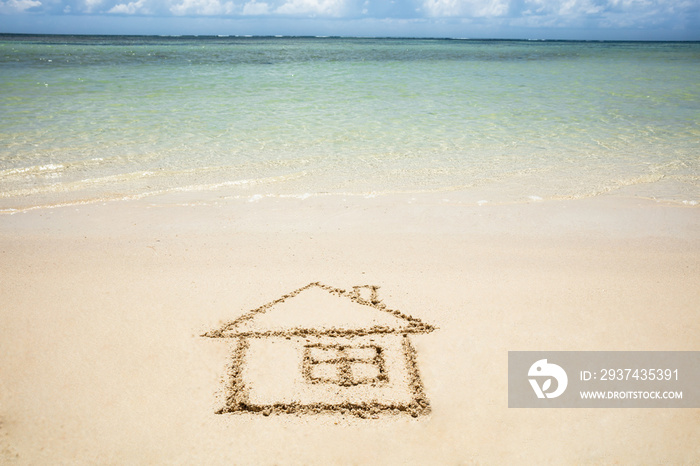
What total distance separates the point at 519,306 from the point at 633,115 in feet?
25.3

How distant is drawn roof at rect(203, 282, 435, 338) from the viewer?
250 cm

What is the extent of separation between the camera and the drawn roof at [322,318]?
2496mm

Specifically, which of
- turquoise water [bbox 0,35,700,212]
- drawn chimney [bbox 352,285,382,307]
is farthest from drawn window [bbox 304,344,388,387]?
turquoise water [bbox 0,35,700,212]

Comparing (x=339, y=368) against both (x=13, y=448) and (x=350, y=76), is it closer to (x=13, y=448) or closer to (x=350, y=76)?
(x=13, y=448)

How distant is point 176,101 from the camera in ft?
32.2

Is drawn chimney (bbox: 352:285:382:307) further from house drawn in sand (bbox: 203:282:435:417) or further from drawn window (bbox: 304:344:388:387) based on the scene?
drawn window (bbox: 304:344:388:387)

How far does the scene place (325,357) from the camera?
7.62ft

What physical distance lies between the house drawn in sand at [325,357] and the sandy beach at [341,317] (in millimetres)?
55

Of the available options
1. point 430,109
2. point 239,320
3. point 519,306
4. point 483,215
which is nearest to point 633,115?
point 430,109
